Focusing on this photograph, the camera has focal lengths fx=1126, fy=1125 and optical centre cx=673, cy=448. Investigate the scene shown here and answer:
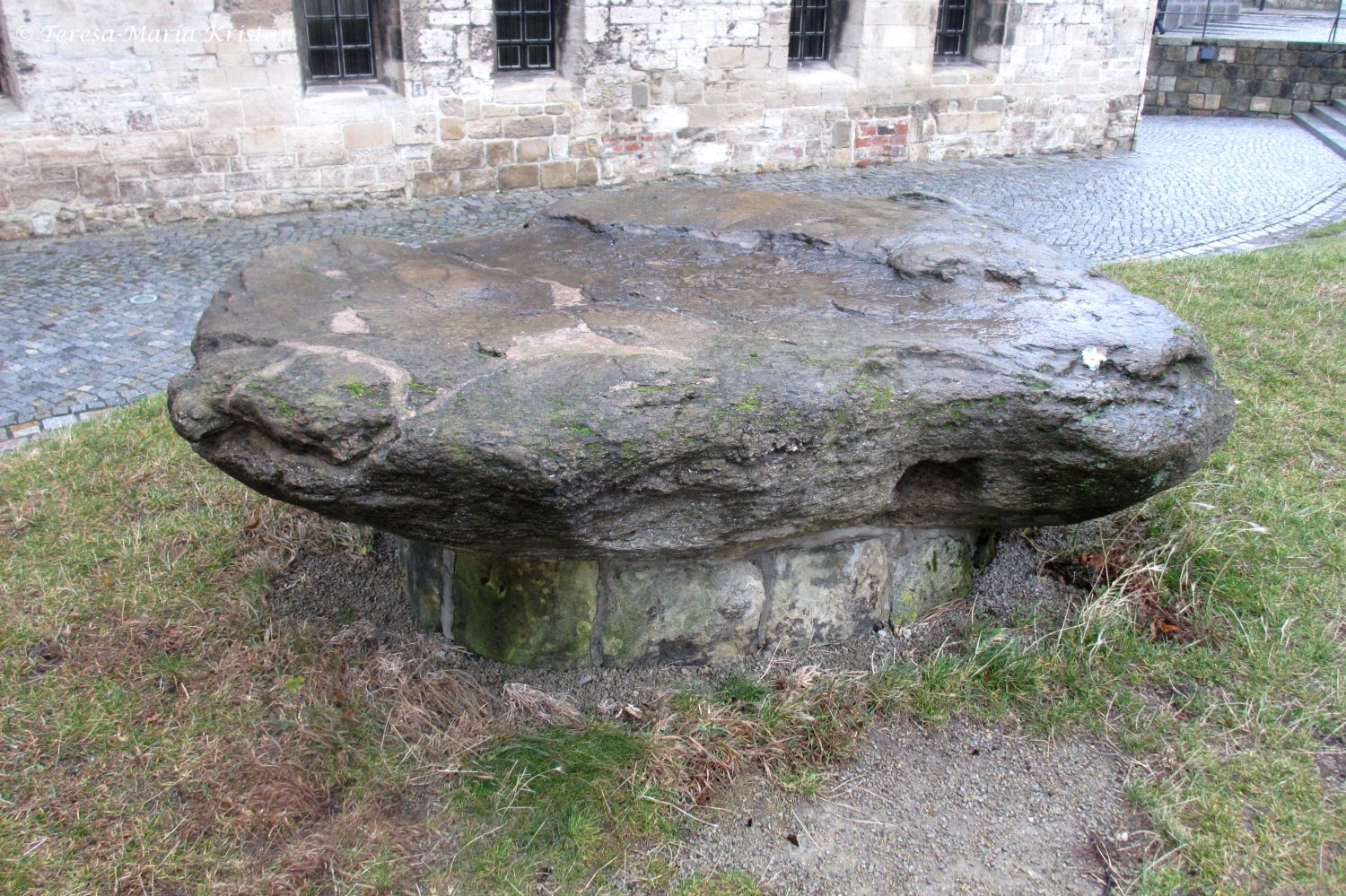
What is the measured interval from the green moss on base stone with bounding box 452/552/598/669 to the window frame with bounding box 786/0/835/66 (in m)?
8.39

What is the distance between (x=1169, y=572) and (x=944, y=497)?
3.03 ft

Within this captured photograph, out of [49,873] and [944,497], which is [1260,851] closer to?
[944,497]

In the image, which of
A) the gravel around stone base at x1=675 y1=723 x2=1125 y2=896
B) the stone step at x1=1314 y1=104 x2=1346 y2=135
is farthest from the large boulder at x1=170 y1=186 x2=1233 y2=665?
the stone step at x1=1314 y1=104 x2=1346 y2=135

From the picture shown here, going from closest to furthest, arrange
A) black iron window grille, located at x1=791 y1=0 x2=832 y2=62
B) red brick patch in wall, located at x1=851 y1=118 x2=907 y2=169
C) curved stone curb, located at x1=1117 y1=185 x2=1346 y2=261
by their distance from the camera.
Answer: curved stone curb, located at x1=1117 y1=185 x2=1346 y2=261, black iron window grille, located at x1=791 y1=0 x2=832 y2=62, red brick patch in wall, located at x1=851 y1=118 x2=907 y2=169

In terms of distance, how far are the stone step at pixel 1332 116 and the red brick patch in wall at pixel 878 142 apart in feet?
19.0

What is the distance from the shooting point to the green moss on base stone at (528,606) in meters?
2.93

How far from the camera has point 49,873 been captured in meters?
2.40

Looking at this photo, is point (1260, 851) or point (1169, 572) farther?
point (1169, 572)


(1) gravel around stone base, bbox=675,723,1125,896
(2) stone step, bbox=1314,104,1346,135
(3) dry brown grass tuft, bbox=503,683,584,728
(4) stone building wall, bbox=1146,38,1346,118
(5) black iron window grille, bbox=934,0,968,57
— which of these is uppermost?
(5) black iron window grille, bbox=934,0,968,57

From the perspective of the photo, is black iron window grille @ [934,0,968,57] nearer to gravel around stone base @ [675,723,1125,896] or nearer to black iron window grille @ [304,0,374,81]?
black iron window grille @ [304,0,374,81]

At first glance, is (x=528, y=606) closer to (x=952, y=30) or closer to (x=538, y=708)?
(x=538, y=708)

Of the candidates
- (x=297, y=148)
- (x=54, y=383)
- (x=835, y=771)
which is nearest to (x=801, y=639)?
(x=835, y=771)

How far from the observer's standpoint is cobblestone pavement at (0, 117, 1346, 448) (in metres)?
5.47

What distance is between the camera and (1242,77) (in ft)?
48.5
